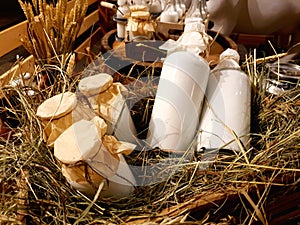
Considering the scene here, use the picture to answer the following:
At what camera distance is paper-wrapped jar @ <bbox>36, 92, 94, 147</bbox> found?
0.39m

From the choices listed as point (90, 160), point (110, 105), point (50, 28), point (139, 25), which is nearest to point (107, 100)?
point (110, 105)

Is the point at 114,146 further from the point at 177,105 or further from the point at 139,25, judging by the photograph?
the point at 139,25

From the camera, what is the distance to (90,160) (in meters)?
0.35

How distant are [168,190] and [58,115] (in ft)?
0.52

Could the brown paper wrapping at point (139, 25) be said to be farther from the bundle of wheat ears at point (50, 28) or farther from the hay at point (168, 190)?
the hay at point (168, 190)

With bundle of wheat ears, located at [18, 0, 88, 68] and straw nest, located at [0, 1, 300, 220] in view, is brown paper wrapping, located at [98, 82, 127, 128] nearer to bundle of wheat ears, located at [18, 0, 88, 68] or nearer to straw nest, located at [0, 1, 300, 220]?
straw nest, located at [0, 1, 300, 220]

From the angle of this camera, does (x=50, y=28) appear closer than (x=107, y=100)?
No

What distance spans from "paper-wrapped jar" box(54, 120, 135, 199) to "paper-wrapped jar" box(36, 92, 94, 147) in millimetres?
22

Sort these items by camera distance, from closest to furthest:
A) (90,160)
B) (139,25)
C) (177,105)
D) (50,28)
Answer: (90,160)
(177,105)
(50,28)
(139,25)

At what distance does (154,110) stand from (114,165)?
128 millimetres

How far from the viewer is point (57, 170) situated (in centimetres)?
41

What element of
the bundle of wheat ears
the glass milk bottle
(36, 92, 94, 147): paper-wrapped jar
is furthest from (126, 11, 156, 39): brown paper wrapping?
(36, 92, 94, 147): paper-wrapped jar

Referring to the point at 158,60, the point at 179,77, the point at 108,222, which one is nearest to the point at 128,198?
the point at 108,222

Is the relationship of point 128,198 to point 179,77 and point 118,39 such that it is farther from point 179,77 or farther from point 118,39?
point 118,39
